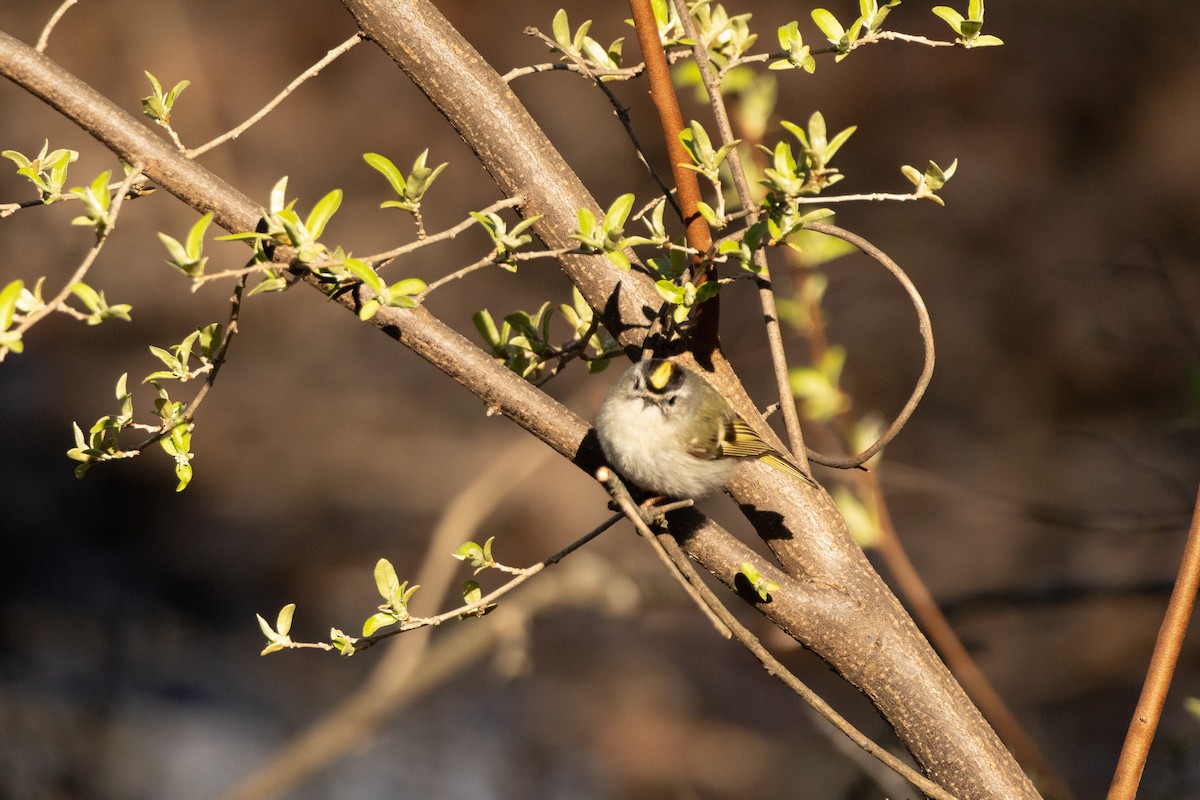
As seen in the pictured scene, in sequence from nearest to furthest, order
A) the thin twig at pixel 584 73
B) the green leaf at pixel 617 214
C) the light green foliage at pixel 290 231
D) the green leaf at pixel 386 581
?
the light green foliage at pixel 290 231
the green leaf at pixel 617 214
the green leaf at pixel 386 581
the thin twig at pixel 584 73

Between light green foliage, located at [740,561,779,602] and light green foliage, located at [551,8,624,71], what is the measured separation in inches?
28.5

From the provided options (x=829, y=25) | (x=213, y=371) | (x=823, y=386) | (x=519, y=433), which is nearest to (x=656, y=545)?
(x=213, y=371)

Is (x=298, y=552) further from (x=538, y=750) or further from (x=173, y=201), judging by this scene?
(x=173, y=201)

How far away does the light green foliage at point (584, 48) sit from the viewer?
1565mm

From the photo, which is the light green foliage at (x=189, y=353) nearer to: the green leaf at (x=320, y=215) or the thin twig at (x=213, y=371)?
the thin twig at (x=213, y=371)

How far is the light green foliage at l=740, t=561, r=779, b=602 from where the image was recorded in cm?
138

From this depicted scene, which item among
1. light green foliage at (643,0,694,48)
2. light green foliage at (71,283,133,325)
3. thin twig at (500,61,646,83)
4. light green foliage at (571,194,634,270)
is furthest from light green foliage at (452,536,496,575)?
light green foliage at (643,0,694,48)

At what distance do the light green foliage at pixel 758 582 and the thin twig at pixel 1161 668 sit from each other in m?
0.44

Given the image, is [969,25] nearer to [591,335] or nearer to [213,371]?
[591,335]

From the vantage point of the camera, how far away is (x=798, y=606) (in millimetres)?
1424

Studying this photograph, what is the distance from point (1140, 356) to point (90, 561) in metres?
5.22

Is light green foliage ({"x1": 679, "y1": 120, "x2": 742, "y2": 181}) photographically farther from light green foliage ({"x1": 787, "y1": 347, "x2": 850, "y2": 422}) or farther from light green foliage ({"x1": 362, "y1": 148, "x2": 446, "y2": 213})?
light green foliage ({"x1": 787, "y1": 347, "x2": 850, "y2": 422})

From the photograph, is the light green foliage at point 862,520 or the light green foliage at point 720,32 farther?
the light green foliage at point 862,520

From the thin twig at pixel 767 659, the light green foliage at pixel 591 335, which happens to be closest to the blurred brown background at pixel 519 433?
the light green foliage at pixel 591 335
